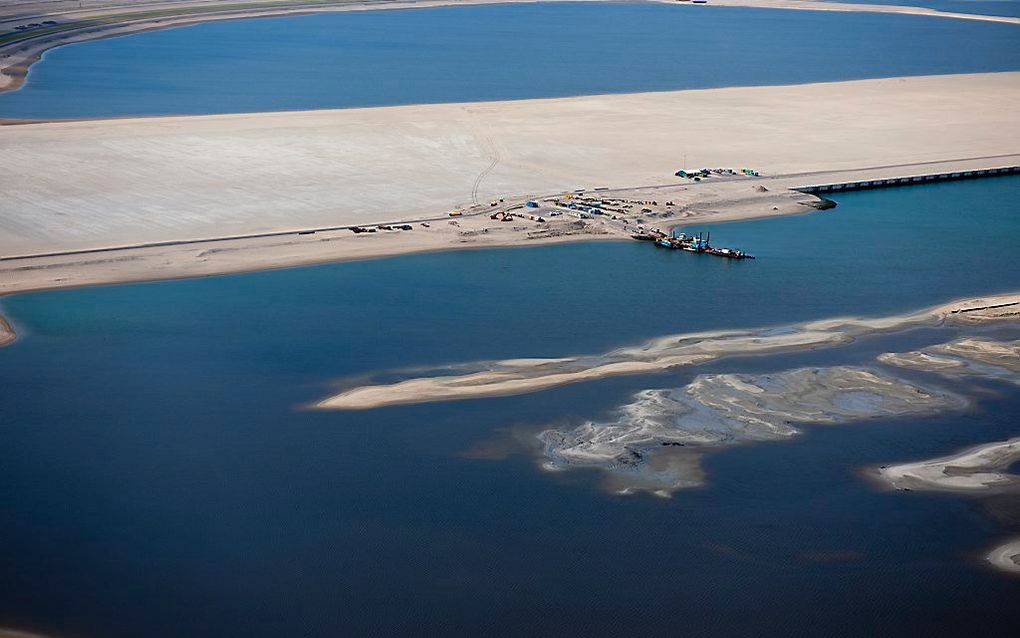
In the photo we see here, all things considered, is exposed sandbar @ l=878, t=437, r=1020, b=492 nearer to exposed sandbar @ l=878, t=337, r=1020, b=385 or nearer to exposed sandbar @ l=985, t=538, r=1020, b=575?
exposed sandbar @ l=985, t=538, r=1020, b=575

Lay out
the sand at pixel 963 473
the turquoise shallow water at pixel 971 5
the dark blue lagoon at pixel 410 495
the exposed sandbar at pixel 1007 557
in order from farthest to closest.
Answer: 1. the turquoise shallow water at pixel 971 5
2. the sand at pixel 963 473
3. the exposed sandbar at pixel 1007 557
4. the dark blue lagoon at pixel 410 495

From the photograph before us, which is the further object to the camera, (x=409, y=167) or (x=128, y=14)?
(x=128, y=14)

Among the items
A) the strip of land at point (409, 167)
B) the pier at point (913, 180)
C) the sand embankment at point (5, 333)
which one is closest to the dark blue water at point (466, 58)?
the strip of land at point (409, 167)

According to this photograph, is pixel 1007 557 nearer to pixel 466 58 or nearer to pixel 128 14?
pixel 466 58

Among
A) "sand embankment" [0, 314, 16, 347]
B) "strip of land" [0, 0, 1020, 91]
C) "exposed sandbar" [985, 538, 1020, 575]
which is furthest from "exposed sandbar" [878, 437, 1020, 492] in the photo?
"strip of land" [0, 0, 1020, 91]

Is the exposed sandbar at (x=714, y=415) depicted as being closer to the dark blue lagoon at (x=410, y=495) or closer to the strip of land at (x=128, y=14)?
the dark blue lagoon at (x=410, y=495)

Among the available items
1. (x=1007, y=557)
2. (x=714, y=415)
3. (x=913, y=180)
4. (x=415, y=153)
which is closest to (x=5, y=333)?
(x=714, y=415)
